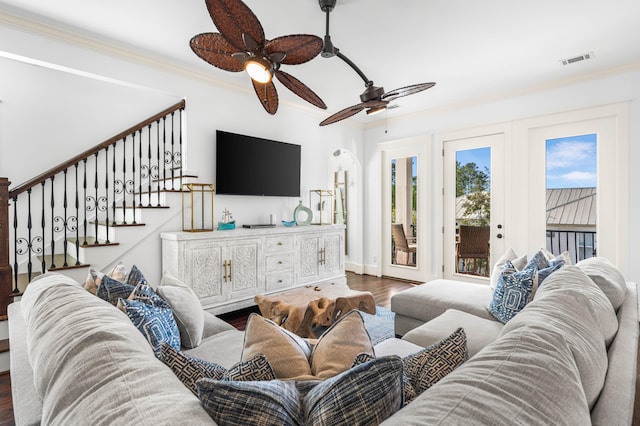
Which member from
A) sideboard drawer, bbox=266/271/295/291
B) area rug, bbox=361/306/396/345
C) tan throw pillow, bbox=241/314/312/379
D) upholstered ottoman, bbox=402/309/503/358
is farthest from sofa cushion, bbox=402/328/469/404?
sideboard drawer, bbox=266/271/295/291

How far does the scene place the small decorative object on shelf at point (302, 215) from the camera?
4816 millimetres

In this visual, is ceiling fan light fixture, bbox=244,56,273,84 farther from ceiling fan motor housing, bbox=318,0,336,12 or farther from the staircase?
the staircase

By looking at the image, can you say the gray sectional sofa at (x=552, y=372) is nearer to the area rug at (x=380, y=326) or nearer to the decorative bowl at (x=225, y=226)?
the area rug at (x=380, y=326)

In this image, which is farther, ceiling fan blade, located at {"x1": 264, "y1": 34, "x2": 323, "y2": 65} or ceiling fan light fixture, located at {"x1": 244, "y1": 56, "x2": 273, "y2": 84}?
ceiling fan light fixture, located at {"x1": 244, "y1": 56, "x2": 273, "y2": 84}

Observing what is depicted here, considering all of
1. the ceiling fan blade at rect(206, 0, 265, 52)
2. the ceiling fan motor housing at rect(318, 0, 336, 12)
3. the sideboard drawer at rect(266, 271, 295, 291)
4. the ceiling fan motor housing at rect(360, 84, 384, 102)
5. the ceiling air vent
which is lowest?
the sideboard drawer at rect(266, 271, 295, 291)

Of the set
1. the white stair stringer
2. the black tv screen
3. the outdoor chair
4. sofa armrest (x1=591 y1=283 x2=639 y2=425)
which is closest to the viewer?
sofa armrest (x1=591 y1=283 x2=639 y2=425)

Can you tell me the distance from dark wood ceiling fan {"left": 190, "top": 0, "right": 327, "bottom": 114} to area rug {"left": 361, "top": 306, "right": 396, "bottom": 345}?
2.36 metres

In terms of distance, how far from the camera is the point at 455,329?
2.06m

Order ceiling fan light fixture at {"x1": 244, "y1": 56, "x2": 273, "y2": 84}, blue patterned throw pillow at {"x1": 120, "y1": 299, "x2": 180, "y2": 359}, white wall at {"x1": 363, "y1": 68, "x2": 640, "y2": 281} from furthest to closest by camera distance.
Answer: white wall at {"x1": 363, "y1": 68, "x2": 640, "y2": 281} → ceiling fan light fixture at {"x1": 244, "y1": 56, "x2": 273, "y2": 84} → blue patterned throw pillow at {"x1": 120, "y1": 299, "x2": 180, "y2": 359}

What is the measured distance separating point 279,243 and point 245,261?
529 mm

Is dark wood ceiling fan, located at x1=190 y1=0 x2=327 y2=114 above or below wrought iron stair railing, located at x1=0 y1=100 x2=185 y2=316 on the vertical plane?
above

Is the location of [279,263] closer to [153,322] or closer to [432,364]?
[153,322]

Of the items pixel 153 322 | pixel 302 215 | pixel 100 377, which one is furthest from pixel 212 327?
pixel 302 215

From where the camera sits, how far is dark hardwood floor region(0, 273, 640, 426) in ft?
6.43
